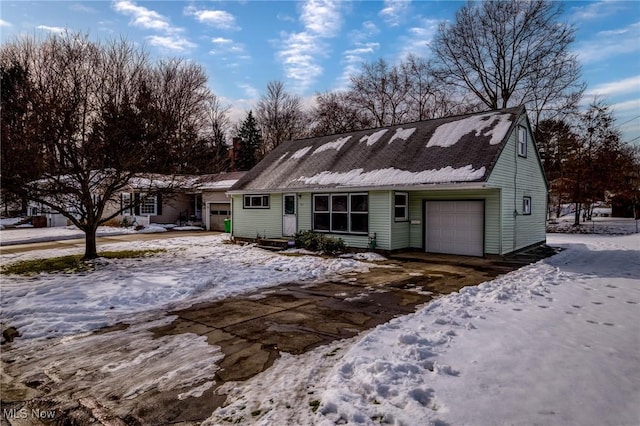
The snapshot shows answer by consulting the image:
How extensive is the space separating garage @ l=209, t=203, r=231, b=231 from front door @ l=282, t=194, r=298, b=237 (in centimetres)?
931

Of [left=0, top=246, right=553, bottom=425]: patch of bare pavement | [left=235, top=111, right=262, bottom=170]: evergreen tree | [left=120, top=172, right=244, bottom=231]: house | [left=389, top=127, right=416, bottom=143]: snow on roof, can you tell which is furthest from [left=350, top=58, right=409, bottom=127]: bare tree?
[left=0, top=246, right=553, bottom=425]: patch of bare pavement

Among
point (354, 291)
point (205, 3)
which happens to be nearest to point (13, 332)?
point (354, 291)

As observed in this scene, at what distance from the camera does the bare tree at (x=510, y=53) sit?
24.6m

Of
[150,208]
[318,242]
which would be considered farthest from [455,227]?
[150,208]

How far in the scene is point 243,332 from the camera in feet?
17.2

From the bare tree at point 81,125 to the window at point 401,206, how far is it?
7271mm

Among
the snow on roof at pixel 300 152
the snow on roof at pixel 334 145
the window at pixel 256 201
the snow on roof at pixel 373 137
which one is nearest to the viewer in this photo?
the snow on roof at pixel 373 137

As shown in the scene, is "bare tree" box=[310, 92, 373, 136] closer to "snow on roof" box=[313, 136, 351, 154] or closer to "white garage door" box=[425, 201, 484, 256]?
"snow on roof" box=[313, 136, 351, 154]

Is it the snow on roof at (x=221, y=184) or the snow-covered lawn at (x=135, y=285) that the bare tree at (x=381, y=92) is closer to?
the snow on roof at (x=221, y=184)

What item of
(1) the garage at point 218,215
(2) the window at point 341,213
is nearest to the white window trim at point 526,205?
(2) the window at point 341,213

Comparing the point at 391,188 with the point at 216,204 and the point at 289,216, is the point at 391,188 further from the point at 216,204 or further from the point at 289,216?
the point at 216,204

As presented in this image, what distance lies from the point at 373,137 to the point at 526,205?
6546 millimetres

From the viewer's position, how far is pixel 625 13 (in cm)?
983

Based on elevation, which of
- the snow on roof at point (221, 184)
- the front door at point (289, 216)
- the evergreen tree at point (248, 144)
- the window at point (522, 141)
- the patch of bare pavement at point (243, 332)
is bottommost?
the patch of bare pavement at point (243, 332)
